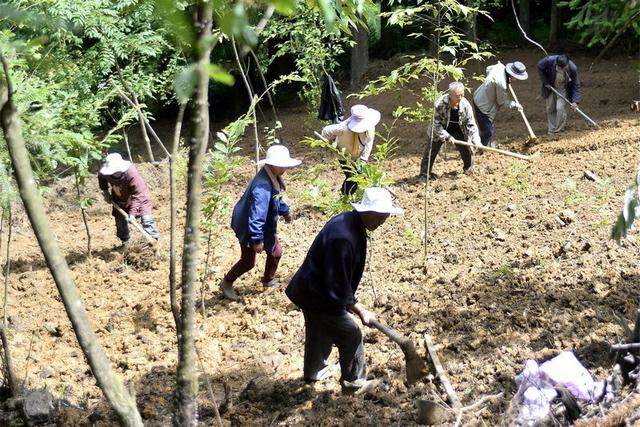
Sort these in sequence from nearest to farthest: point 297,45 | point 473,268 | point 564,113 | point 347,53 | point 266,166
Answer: point 266,166 → point 473,268 → point 564,113 → point 297,45 → point 347,53

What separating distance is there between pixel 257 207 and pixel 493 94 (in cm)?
623

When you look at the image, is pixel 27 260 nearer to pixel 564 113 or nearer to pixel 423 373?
pixel 423 373

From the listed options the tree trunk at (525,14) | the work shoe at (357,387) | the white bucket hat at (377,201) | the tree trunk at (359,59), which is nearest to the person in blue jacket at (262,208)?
the work shoe at (357,387)

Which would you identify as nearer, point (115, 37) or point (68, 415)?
point (68, 415)

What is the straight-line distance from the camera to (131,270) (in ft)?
30.5

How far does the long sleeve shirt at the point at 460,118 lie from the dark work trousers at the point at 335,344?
534 centimetres

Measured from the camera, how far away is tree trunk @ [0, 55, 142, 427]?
248 centimetres

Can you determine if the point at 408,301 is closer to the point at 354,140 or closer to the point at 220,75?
the point at 354,140

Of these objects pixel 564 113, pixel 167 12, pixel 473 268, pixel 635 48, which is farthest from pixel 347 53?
pixel 167 12

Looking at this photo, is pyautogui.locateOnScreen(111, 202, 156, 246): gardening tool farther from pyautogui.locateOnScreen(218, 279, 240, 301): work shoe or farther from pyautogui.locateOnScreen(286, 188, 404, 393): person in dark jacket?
pyautogui.locateOnScreen(286, 188, 404, 393): person in dark jacket

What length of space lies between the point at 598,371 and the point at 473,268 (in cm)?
259

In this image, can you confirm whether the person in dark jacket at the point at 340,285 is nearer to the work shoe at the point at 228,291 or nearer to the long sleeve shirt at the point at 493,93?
the work shoe at the point at 228,291

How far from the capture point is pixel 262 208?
7.03 meters

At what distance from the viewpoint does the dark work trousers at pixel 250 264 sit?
743 centimetres
